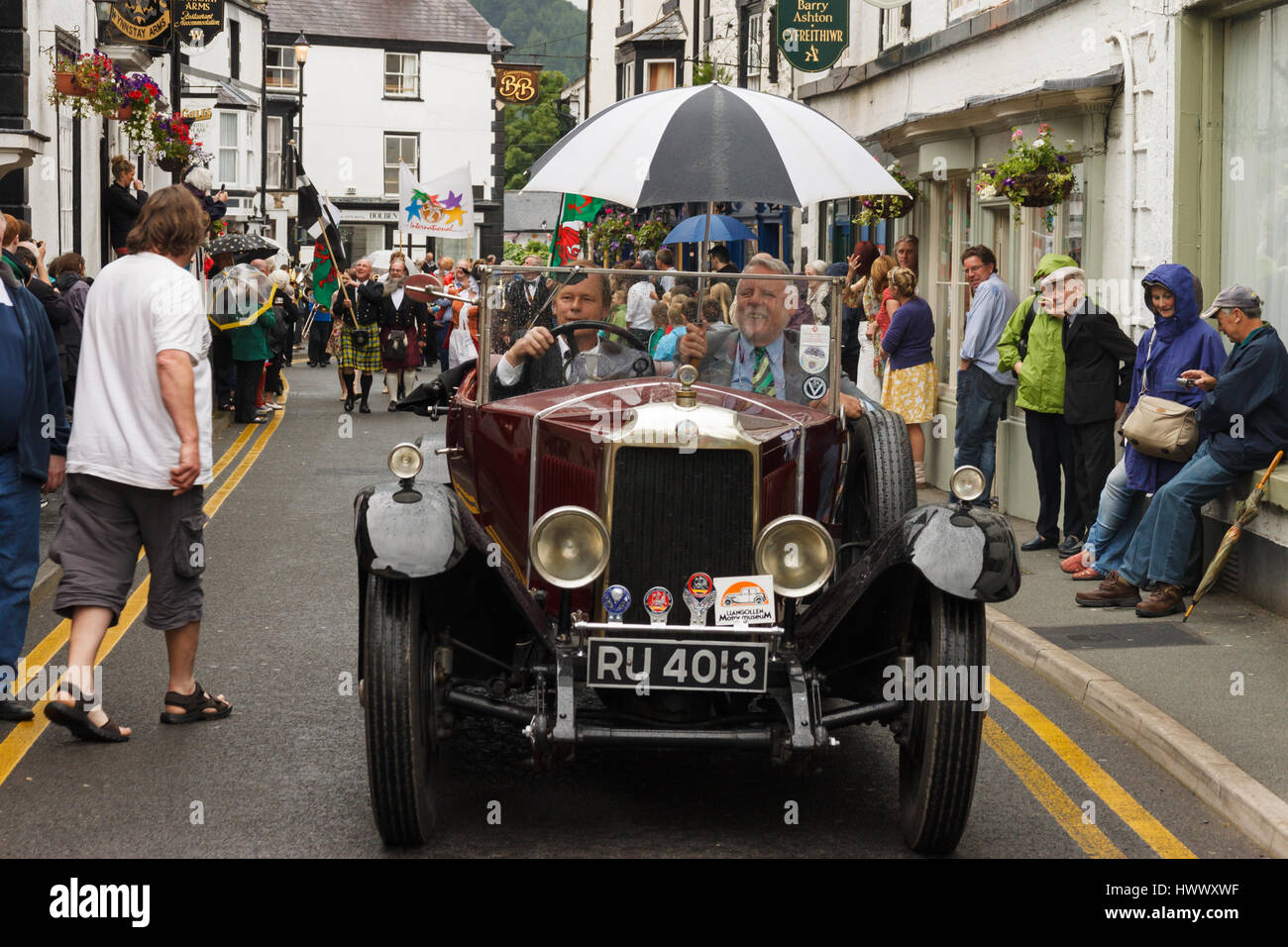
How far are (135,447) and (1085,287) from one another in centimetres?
750

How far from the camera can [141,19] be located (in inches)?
832

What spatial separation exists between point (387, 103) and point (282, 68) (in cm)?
413

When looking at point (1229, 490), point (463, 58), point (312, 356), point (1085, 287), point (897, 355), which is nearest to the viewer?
point (1229, 490)

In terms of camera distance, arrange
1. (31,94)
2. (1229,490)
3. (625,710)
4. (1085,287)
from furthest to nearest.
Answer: (31,94) → (1085,287) → (1229,490) → (625,710)

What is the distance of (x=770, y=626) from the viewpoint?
523cm

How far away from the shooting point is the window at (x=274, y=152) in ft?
184

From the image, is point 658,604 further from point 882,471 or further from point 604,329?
point 882,471

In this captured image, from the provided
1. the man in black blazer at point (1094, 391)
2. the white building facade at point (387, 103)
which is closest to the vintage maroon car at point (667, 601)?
the man in black blazer at point (1094, 391)

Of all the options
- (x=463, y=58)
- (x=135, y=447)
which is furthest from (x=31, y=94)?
(x=463, y=58)

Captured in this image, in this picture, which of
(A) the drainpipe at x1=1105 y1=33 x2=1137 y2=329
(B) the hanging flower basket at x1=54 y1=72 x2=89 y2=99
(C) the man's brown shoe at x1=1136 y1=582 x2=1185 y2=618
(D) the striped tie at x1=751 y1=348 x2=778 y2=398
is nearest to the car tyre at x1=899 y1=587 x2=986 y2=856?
(D) the striped tie at x1=751 y1=348 x2=778 y2=398

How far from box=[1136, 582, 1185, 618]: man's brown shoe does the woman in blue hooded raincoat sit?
59cm

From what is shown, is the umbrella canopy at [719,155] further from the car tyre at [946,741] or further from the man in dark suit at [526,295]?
the car tyre at [946,741]

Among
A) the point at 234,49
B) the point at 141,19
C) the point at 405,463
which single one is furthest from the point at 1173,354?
the point at 234,49

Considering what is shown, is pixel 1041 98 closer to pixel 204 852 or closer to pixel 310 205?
pixel 204 852
